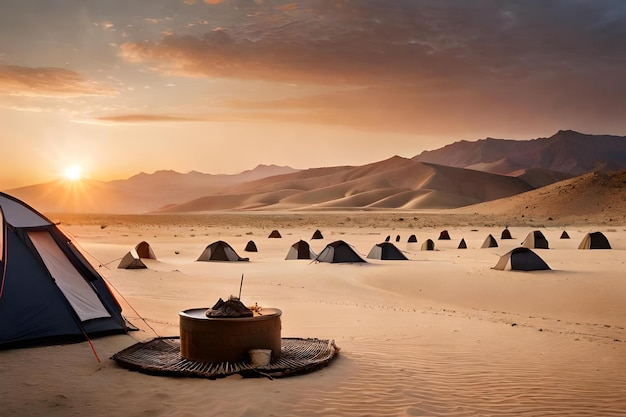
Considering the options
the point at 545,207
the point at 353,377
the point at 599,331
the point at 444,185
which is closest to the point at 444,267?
the point at 599,331

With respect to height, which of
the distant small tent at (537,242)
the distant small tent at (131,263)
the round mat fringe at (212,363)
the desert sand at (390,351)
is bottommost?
the desert sand at (390,351)

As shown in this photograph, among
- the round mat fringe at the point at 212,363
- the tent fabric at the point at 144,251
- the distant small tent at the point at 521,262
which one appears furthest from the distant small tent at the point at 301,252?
the round mat fringe at the point at 212,363

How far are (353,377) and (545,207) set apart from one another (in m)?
84.2

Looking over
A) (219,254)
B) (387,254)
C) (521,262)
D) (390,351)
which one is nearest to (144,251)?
(219,254)

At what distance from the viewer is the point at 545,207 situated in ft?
287

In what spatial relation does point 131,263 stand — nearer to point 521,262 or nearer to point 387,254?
point 387,254

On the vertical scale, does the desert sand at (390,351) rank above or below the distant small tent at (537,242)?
below

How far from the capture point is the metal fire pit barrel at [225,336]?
9.78 metres

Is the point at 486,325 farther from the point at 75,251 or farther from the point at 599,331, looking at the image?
the point at 75,251

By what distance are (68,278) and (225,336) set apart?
3821 mm

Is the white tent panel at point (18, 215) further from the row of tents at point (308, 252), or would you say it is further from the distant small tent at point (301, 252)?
the distant small tent at point (301, 252)

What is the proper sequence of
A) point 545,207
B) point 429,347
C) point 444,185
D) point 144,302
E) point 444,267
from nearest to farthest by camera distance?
point 429,347 → point 144,302 → point 444,267 → point 545,207 → point 444,185

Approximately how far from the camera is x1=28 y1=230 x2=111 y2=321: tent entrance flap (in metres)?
11.5

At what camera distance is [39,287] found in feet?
37.1
